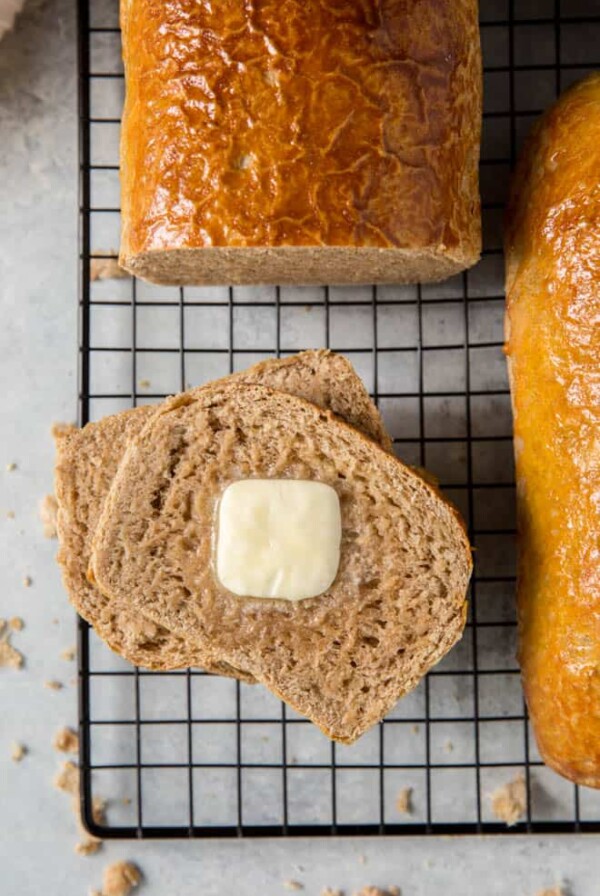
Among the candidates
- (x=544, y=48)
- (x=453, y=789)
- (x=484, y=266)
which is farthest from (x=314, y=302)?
(x=453, y=789)

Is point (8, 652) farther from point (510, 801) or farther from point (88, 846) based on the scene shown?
point (510, 801)

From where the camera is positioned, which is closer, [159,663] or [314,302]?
[159,663]

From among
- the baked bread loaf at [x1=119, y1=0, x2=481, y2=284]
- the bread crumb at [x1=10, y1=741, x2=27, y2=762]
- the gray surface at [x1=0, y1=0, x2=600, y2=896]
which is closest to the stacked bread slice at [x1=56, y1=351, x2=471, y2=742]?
the baked bread loaf at [x1=119, y1=0, x2=481, y2=284]

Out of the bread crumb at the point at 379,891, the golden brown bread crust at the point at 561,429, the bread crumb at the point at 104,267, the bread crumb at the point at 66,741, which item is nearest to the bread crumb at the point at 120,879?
the bread crumb at the point at 66,741

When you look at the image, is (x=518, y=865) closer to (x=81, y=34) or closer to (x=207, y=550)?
(x=207, y=550)

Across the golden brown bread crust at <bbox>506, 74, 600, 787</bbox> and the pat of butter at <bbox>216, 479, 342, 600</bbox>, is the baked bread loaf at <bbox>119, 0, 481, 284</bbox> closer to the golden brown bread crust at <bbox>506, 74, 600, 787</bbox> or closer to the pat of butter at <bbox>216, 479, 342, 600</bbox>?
the golden brown bread crust at <bbox>506, 74, 600, 787</bbox>

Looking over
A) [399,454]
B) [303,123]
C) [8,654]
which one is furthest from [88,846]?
[303,123]
